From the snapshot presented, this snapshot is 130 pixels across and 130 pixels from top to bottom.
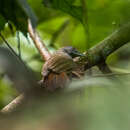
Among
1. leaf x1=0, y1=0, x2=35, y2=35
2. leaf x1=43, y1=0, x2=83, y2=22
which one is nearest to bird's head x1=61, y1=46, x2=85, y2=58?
leaf x1=43, y1=0, x2=83, y2=22

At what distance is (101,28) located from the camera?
186cm

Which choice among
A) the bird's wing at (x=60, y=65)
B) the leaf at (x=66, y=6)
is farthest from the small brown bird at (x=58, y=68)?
the leaf at (x=66, y=6)

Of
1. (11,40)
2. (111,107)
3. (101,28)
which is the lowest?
(101,28)

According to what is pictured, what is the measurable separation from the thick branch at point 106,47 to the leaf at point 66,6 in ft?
0.52

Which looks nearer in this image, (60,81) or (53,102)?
(53,102)

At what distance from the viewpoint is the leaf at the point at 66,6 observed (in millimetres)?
922

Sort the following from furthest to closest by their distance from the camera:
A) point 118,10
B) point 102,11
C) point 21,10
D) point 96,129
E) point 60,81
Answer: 1. point 102,11
2. point 118,10
3. point 60,81
4. point 21,10
5. point 96,129

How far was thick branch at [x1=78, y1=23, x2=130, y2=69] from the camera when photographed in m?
1.04

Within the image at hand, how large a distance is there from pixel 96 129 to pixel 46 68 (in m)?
0.89

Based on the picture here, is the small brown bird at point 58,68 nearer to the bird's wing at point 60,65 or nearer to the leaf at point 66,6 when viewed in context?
the bird's wing at point 60,65

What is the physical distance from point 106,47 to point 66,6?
0.21m

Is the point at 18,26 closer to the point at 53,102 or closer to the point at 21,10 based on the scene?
the point at 21,10

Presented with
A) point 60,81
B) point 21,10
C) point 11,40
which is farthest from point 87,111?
point 11,40

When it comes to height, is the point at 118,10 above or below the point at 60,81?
A: below
